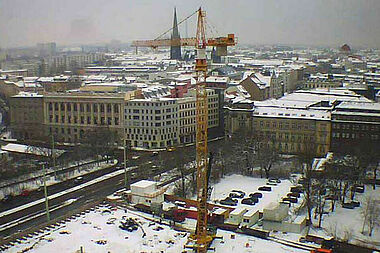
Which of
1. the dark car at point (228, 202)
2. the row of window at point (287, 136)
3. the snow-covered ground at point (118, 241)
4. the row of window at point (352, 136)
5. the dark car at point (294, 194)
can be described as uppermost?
the row of window at point (352, 136)

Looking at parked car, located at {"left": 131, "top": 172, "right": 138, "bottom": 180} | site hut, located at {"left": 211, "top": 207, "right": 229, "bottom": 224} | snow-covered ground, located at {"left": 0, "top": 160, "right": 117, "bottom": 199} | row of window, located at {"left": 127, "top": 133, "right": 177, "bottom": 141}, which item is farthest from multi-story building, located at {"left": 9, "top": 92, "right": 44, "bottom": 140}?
site hut, located at {"left": 211, "top": 207, "right": 229, "bottom": 224}

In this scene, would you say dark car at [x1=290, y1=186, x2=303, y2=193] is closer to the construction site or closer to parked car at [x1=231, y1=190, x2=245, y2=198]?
the construction site

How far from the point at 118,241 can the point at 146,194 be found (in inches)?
66.6

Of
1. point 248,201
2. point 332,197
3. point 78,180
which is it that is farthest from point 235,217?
point 78,180

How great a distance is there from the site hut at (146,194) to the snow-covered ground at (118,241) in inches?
35.8

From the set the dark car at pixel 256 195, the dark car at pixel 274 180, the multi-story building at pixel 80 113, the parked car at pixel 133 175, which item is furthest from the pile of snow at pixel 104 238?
the multi-story building at pixel 80 113

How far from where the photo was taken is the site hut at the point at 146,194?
317 inches

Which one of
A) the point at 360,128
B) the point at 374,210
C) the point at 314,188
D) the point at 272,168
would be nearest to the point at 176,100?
the point at 272,168

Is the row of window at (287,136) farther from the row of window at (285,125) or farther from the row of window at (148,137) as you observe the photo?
the row of window at (148,137)

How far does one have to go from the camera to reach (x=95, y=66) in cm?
2855

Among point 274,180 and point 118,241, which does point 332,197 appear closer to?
point 274,180

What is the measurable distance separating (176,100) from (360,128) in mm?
4966

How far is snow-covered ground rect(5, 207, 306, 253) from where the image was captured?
6.20 metres

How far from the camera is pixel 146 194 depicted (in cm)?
806
